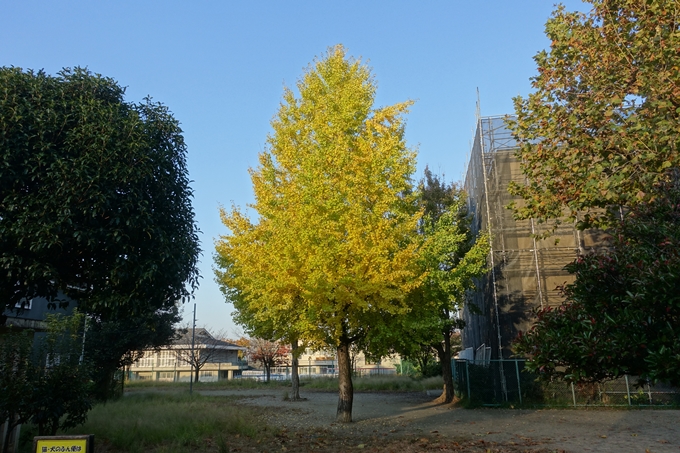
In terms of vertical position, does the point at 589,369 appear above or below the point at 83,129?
below

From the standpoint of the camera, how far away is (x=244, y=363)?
244 feet

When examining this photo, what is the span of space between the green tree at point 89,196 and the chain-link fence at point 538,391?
14140 millimetres

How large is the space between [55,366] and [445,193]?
19820mm

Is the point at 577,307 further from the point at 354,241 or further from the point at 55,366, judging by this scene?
the point at 55,366

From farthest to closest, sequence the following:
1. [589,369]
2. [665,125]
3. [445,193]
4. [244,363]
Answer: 1. [244,363]
2. [445,193]
3. [665,125]
4. [589,369]

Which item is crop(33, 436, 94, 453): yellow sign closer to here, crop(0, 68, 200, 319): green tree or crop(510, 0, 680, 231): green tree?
crop(0, 68, 200, 319): green tree

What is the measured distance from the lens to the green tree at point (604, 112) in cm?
763

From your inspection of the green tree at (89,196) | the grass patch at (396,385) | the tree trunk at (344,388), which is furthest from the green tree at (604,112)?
the grass patch at (396,385)

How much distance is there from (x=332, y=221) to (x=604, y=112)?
21.6ft

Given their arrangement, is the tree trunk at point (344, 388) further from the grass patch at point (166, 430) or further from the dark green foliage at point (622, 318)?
the dark green foliage at point (622, 318)

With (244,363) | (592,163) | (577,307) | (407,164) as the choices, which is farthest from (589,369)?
(244,363)

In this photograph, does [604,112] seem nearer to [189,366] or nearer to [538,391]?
[538,391]

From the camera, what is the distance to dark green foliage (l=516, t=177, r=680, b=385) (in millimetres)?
3797

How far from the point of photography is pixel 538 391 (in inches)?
799
